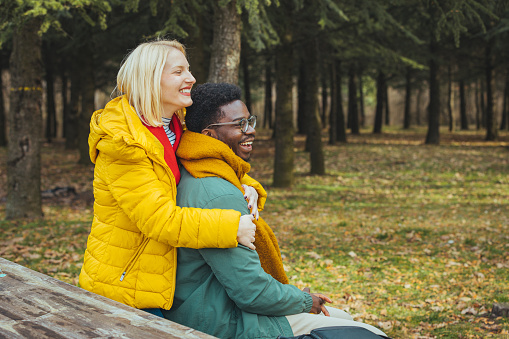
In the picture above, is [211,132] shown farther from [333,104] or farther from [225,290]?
[333,104]

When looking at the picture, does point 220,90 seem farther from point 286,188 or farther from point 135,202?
point 286,188

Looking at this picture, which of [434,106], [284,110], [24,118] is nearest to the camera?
[24,118]

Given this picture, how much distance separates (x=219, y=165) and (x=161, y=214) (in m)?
0.43

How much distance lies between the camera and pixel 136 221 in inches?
88.0

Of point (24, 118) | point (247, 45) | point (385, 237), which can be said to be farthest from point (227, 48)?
point (247, 45)

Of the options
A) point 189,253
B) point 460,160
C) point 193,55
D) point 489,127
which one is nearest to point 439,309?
point 189,253

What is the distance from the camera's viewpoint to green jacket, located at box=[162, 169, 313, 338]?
2.27 meters

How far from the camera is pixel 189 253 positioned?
2400 mm

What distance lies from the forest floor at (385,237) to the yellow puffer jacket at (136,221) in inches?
114

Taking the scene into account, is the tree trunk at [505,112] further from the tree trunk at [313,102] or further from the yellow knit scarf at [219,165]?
the yellow knit scarf at [219,165]

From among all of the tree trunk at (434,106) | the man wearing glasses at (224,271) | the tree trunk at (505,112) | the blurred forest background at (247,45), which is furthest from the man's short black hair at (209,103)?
the tree trunk at (505,112)

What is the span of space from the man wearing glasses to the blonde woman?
0.10 meters

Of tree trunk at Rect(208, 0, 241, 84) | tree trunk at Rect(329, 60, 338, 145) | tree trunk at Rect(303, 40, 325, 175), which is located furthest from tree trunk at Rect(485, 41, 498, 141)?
tree trunk at Rect(208, 0, 241, 84)

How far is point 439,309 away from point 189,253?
11.9 ft
